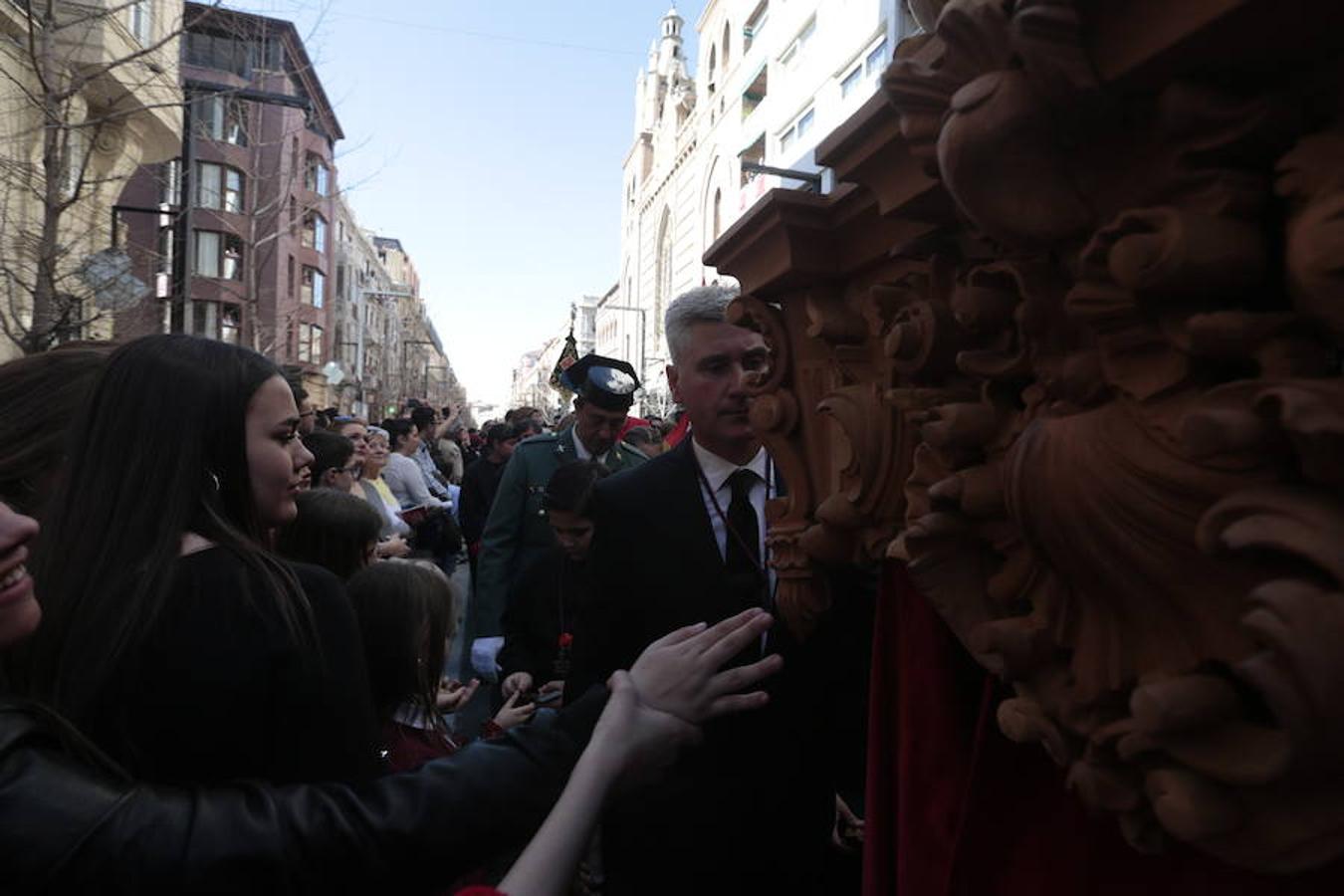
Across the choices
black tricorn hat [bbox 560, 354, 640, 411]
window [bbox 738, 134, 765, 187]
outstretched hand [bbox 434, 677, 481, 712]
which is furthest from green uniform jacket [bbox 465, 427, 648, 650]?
window [bbox 738, 134, 765, 187]

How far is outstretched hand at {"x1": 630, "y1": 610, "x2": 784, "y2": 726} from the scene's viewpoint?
1288mm

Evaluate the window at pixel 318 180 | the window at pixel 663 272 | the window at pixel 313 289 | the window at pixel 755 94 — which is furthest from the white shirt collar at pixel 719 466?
the window at pixel 313 289

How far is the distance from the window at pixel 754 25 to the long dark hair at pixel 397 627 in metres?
27.3

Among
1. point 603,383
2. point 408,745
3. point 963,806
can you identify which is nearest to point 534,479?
point 603,383

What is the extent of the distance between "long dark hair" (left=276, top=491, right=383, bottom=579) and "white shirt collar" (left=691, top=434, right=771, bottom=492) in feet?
3.42

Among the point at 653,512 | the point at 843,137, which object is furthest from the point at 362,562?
the point at 843,137

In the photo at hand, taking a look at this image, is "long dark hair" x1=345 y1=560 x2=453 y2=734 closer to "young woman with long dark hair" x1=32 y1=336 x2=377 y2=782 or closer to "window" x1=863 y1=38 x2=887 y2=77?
"young woman with long dark hair" x1=32 y1=336 x2=377 y2=782

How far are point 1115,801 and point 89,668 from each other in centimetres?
120

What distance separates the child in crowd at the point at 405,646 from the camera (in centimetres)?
210

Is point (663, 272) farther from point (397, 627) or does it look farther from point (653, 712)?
point (653, 712)

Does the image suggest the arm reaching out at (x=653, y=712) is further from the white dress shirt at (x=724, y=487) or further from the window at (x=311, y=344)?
the window at (x=311, y=344)

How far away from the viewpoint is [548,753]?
1.25 metres

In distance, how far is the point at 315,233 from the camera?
4225cm

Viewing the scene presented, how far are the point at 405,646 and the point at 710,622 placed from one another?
0.74 m
